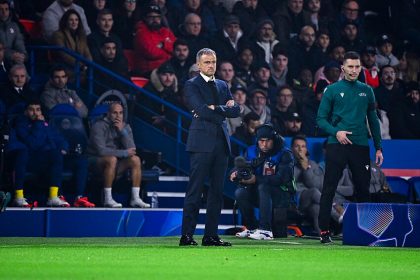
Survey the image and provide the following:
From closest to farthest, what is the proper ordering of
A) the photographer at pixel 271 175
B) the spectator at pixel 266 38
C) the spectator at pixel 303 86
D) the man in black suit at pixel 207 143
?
the man in black suit at pixel 207 143 < the photographer at pixel 271 175 < the spectator at pixel 303 86 < the spectator at pixel 266 38

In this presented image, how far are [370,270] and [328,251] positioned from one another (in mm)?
2152

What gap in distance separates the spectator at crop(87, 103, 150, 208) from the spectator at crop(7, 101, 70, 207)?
0.58m

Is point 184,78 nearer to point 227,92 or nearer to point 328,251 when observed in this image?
point 227,92

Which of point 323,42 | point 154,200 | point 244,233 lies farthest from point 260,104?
point 244,233

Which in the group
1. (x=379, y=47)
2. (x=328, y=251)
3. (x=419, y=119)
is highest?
(x=379, y=47)

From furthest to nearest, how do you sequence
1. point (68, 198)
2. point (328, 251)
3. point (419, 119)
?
point (419, 119) → point (68, 198) → point (328, 251)

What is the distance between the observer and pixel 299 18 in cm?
2075

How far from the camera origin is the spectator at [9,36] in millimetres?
16641

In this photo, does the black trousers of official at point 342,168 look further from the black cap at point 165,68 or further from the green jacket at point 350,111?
the black cap at point 165,68

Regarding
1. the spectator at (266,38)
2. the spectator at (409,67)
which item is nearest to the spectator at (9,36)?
the spectator at (266,38)

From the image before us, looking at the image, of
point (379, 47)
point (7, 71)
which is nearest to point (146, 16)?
point (7, 71)

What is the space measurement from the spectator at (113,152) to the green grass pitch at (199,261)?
2.96 meters

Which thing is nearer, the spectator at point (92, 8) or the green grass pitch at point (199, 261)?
the green grass pitch at point (199, 261)

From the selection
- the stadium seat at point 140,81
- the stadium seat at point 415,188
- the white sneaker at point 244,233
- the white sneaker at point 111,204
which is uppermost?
the stadium seat at point 140,81
